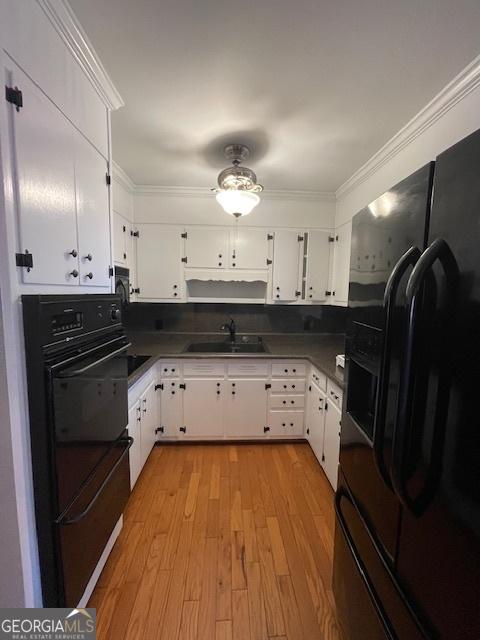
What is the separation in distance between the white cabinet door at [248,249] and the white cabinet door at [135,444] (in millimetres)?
1685

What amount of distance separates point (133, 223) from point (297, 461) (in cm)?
282

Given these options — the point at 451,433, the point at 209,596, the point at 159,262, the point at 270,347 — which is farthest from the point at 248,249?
the point at 209,596

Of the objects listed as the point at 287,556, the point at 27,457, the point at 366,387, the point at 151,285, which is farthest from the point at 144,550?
the point at 151,285

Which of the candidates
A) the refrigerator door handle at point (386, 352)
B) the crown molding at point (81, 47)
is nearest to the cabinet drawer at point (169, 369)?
the crown molding at point (81, 47)

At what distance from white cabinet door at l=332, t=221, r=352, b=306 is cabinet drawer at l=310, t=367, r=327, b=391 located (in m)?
0.73

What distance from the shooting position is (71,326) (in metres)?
1.03

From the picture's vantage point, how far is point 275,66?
1251 millimetres

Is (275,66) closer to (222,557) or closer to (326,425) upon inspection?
(326,425)

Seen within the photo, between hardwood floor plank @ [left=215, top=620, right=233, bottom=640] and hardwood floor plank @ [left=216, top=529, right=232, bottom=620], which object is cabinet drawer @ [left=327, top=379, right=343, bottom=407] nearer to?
hardwood floor plank @ [left=216, top=529, right=232, bottom=620]

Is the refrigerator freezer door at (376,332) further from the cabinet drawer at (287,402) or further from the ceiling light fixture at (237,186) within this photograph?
the cabinet drawer at (287,402)

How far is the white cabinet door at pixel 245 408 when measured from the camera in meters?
2.56

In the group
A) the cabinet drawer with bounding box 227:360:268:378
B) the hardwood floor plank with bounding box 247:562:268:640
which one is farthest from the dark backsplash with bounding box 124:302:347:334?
the hardwood floor plank with bounding box 247:562:268:640

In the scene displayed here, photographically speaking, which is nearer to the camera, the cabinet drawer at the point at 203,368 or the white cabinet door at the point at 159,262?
the cabinet drawer at the point at 203,368

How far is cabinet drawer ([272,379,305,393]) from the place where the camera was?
257 cm
